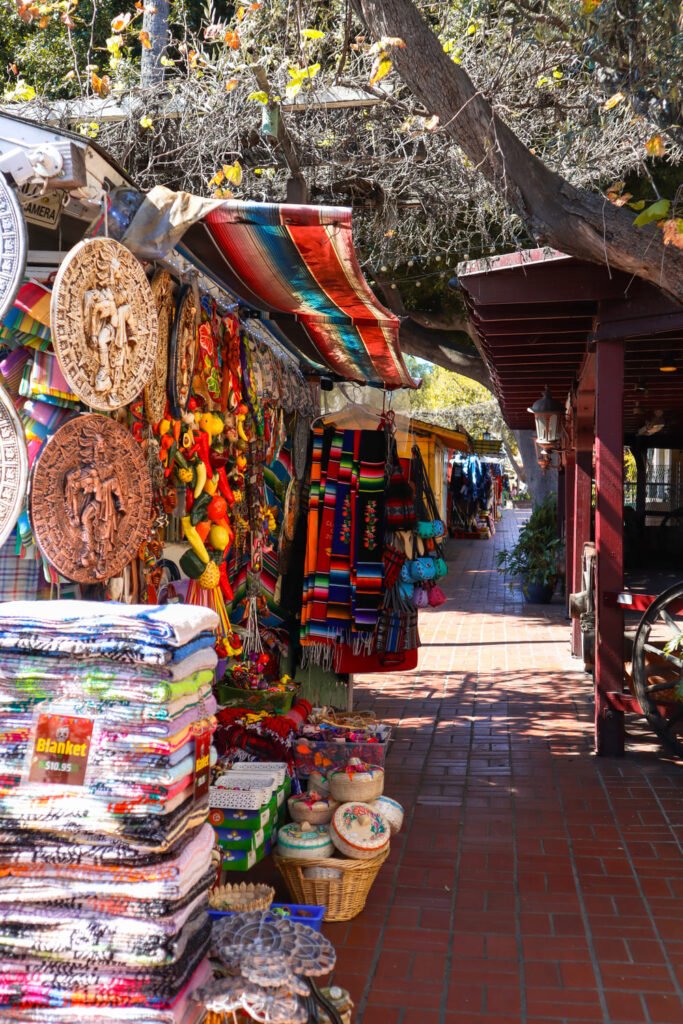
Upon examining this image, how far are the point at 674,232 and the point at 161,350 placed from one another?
2301 millimetres

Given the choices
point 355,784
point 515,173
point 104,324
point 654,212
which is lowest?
point 355,784

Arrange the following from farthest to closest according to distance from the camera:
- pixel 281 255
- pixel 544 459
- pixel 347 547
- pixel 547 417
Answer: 1. pixel 544 459
2. pixel 547 417
3. pixel 347 547
4. pixel 281 255

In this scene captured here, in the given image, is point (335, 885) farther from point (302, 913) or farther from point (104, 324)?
point (104, 324)

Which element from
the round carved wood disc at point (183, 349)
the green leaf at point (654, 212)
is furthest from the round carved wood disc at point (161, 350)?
the green leaf at point (654, 212)

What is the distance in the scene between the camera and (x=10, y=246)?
2.55 metres

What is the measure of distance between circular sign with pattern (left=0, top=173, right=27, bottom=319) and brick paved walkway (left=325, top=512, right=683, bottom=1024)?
2521 mm

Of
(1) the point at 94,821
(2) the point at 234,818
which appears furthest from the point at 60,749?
(2) the point at 234,818

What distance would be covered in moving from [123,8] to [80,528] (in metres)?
10.3

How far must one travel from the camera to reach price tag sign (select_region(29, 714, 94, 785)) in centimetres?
228

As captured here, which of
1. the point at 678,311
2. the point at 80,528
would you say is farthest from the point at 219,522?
the point at 678,311

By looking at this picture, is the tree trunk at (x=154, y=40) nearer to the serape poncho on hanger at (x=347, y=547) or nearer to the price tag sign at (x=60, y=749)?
the serape poncho on hanger at (x=347, y=547)

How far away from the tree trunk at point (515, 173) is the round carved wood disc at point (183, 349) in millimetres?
1644

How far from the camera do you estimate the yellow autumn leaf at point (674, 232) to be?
13.4ft

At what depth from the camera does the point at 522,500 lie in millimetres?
52719
